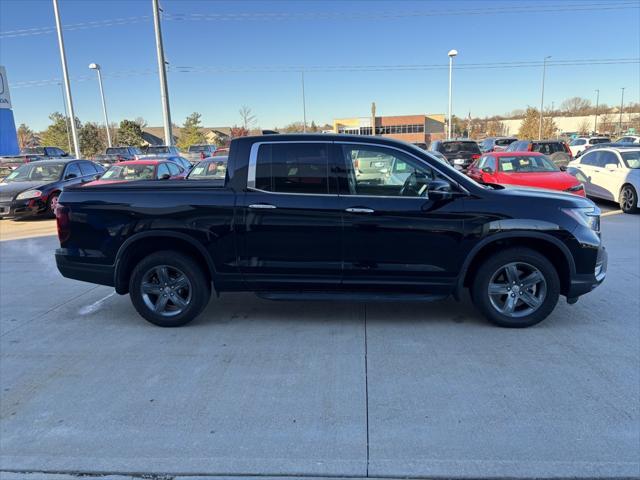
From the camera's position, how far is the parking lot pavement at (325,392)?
2766mm

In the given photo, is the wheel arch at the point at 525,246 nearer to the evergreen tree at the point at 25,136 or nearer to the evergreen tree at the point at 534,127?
the evergreen tree at the point at 534,127

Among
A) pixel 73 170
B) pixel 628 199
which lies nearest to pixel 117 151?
pixel 73 170

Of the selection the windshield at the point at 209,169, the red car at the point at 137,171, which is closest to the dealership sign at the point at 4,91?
the red car at the point at 137,171

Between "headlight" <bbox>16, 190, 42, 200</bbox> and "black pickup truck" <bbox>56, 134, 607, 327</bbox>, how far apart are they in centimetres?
856

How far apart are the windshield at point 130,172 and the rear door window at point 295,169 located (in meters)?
8.03

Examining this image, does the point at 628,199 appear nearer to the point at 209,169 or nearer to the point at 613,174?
the point at 613,174

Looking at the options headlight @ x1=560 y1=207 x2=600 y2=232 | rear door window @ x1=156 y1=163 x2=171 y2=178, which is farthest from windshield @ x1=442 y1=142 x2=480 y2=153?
headlight @ x1=560 y1=207 x2=600 y2=232

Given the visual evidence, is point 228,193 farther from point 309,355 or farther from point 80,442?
point 80,442

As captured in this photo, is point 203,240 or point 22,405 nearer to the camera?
point 22,405

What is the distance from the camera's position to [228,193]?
15.0 ft

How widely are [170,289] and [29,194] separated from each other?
361 inches

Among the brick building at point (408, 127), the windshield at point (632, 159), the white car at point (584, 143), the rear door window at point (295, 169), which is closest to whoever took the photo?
the rear door window at point (295, 169)

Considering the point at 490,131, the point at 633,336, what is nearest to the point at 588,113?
the point at 490,131

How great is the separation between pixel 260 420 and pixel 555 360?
2.48 metres
